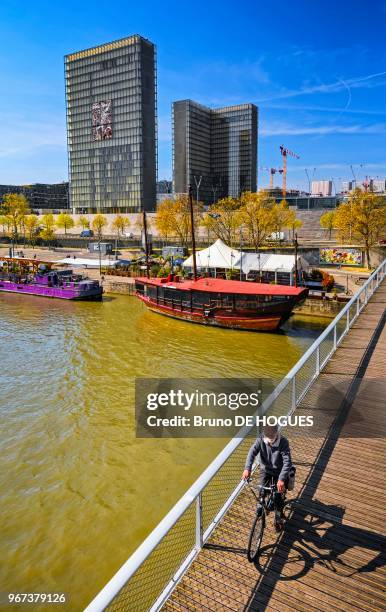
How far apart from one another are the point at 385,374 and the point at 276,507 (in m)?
7.07

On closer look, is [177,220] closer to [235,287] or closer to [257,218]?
[257,218]

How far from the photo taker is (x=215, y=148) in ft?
652

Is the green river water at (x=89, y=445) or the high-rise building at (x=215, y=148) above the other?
the high-rise building at (x=215, y=148)

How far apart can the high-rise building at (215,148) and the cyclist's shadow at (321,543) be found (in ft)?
605

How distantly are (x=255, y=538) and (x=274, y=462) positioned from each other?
1.08m

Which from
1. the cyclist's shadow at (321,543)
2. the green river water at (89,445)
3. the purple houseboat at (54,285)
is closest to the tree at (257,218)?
the purple houseboat at (54,285)

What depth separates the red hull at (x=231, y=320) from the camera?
99.4 feet

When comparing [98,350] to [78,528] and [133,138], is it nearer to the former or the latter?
[78,528]

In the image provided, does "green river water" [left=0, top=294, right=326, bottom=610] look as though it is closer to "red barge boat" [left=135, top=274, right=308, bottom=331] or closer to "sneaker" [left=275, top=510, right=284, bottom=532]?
"red barge boat" [left=135, top=274, right=308, bottom=331]

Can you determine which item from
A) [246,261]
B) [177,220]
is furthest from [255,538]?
[177,220]

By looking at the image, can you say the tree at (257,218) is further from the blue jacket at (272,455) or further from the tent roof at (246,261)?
the blue jacket at (272,455)

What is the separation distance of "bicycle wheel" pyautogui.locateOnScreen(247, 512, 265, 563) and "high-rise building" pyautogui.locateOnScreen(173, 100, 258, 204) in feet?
608

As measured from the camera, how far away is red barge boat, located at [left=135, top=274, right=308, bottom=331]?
→ 29922 millimetres

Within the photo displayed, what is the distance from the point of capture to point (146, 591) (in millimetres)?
8078
